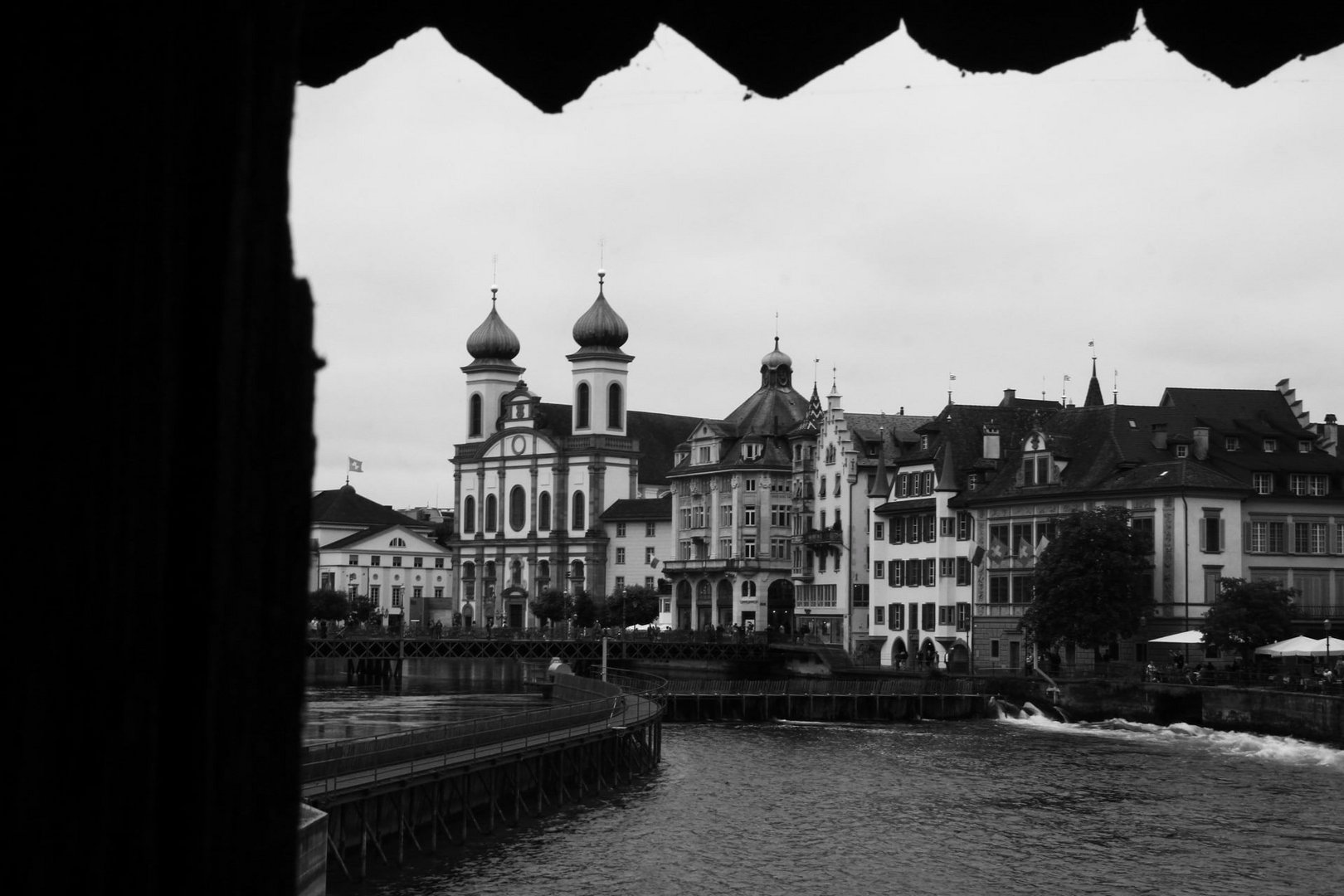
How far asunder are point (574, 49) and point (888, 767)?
173 feet

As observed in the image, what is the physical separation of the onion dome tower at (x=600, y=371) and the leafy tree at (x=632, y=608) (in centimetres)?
1814

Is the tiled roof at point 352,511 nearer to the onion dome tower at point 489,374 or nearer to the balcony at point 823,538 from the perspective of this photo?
the onion dome tower at point 489,374

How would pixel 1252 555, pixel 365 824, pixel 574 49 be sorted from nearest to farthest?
pixel 574 49 < pixel 365 824 < pixel 1252 555

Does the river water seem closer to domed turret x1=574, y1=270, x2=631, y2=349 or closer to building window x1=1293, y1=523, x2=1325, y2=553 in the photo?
building window x1=1293, y1=523, x2=1325, y2=553

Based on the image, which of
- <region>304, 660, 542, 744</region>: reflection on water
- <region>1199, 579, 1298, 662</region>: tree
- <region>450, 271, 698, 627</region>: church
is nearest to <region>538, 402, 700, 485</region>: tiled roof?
<region>450, 271, 698, 627</region>: church

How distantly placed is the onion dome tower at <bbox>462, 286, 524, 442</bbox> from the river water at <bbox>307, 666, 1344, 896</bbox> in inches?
3438

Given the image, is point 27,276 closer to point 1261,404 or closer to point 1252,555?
point 1252,555

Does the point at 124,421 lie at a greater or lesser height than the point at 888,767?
greater

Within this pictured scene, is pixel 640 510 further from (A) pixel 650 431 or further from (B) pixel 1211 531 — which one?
(B) pixel 1211 531

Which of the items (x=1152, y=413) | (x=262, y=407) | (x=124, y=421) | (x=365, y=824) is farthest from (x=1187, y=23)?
(x=1152, y=413)

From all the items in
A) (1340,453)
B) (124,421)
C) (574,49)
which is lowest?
(124,421)

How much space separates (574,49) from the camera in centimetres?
283

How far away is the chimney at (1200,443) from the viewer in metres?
77.6

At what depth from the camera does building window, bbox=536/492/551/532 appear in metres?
135
